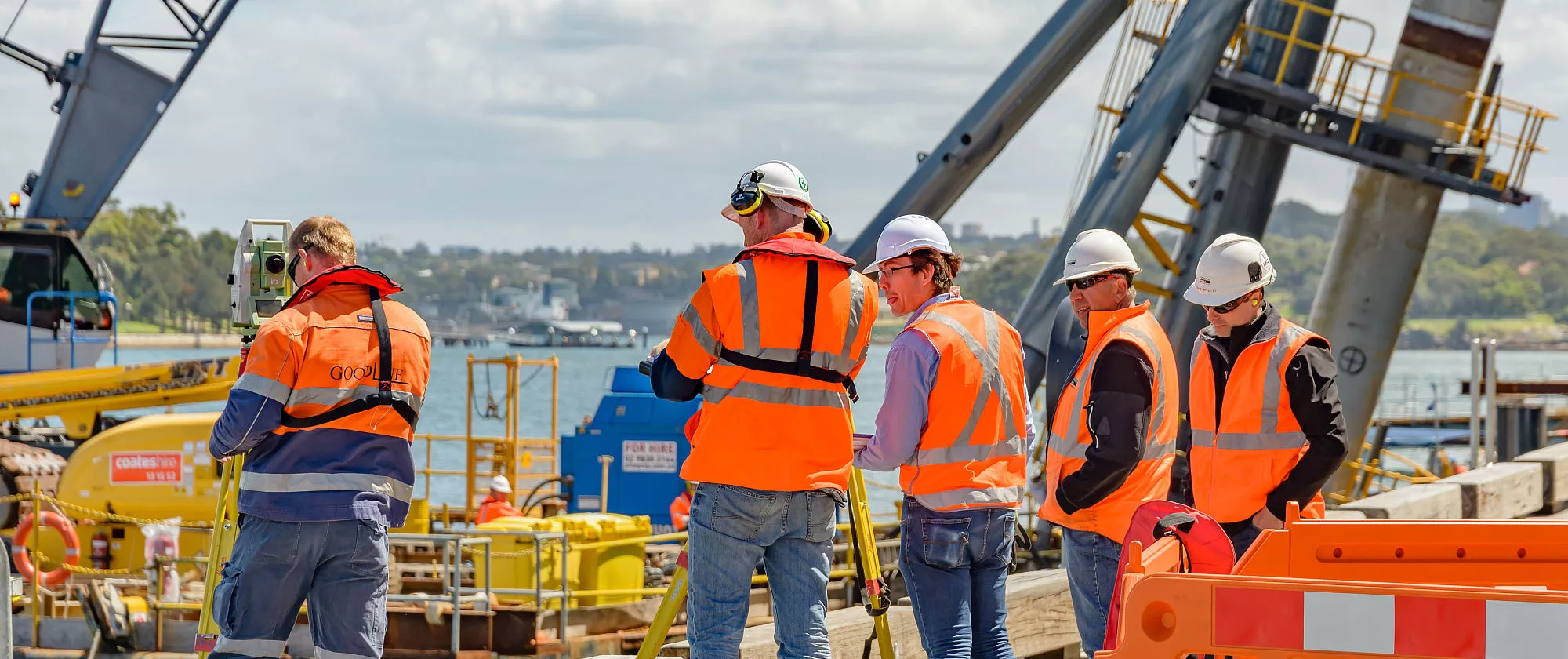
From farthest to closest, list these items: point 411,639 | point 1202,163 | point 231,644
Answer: point 1202,163 < point 411,639 < point 231,644

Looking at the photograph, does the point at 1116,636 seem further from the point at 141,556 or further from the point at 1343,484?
the point at 1343,484

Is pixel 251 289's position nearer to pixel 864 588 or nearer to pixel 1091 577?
pixel 864 588

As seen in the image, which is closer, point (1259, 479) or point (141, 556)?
point (1259, 479)

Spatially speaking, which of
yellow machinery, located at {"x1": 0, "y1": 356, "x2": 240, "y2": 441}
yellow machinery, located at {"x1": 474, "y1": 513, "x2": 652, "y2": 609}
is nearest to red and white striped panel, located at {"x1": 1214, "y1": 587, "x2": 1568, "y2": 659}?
yellow machinery, located at {"x1": 474, "y1": 513, "x2": 652, "y2": 609}

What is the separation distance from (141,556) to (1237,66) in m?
13.6

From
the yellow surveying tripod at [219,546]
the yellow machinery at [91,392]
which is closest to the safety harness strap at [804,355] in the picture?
the yellow surveying tripod at [219,546]

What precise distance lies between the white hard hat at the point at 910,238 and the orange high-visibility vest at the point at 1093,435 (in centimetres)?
60

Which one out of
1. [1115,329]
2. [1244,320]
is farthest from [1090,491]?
[1244,320]

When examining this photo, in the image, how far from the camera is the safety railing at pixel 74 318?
65.6 feet

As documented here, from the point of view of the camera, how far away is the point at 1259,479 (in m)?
5.02

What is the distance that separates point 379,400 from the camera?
4875 millimetres

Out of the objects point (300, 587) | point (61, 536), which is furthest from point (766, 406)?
point (61, 536)

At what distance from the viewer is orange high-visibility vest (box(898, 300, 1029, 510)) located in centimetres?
471

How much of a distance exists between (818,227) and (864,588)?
4.14 feet
